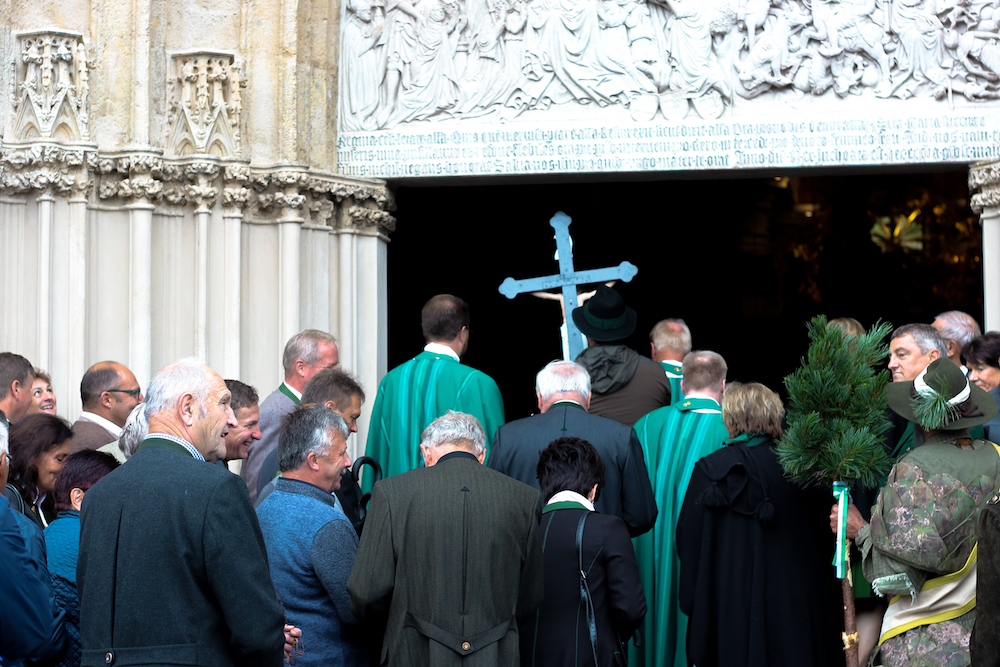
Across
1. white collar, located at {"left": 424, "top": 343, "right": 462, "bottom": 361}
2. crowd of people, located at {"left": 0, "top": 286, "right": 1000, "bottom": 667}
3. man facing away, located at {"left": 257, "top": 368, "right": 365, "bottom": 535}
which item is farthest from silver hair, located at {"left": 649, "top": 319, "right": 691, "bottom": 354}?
man facing away, located at {"left": 257, "top": 368, "right": 365, "bottom": 535}

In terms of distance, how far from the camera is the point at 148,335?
23.8 feet

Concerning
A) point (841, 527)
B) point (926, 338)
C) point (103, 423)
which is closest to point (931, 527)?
point (841, 527)

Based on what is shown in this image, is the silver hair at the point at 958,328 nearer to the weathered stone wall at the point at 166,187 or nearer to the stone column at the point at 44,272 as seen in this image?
the weathered stone wall at the point at 166,187

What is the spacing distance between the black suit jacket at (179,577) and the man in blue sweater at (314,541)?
2.22 feet

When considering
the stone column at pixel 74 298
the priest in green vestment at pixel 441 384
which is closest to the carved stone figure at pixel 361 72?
the stone column at pixel 74 298

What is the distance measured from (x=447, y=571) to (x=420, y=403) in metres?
2.18

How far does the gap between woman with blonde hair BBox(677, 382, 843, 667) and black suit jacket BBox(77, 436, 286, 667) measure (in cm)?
224

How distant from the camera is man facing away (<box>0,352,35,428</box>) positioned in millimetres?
5340

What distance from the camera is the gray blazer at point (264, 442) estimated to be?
555cm

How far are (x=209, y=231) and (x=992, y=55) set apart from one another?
499cm

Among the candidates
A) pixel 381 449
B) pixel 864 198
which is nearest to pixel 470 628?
pixel 381 449

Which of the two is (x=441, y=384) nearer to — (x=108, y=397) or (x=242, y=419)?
(x=242, y=419)

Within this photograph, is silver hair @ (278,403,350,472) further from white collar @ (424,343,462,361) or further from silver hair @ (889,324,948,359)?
silver hair @ (889,324,948,359)

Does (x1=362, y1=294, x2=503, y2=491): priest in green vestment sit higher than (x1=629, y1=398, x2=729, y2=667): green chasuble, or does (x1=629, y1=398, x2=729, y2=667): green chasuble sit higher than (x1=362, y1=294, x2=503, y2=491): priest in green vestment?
(x1=362, y1=294, x2=503, y2=491): priest in green vestment
